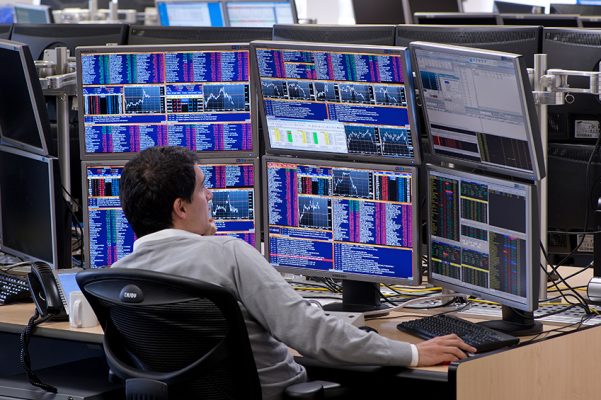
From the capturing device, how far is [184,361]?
2.39 m

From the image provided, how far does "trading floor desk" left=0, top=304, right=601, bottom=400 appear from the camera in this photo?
2.50 m

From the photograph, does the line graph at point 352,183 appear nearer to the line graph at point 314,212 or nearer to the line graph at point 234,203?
the line graph at point 314,212

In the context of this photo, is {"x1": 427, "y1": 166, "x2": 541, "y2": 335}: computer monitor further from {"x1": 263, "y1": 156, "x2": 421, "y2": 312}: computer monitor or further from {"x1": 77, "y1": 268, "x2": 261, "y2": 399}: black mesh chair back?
{"x1": 77, "y1": 268, "x2": 261, "y2": 399}: black mesh chair back

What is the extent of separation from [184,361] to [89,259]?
0.95 meters

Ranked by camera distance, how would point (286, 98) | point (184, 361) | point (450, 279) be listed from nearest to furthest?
point (184, 361) → point (450, 279) → point (286, 98)

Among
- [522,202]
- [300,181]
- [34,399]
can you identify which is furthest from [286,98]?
[34,399]

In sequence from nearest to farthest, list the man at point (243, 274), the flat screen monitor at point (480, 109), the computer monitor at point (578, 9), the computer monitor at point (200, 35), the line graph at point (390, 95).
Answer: the man at point (243, 274) → the flat screen monitor at point (480, 109) → the line graph at point (390, 95) → the computer monitor at point (200, 35) → the computer monitor at point (578, 9)

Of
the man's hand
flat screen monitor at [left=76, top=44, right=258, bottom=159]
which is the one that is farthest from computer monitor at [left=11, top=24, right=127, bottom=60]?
the man's hand

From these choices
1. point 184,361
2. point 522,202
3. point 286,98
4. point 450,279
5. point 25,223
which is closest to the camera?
point 184,361

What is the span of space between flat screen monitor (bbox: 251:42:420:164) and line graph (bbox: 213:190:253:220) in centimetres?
15

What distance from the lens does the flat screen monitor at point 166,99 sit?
3.17 meters

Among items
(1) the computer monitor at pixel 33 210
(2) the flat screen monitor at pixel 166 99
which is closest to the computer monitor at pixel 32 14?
(1) the computer monitor at pixel 33 210

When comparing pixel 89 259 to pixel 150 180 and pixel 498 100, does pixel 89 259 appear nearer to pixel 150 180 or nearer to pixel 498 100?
pixel 150 180

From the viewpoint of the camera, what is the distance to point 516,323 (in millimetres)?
2779
